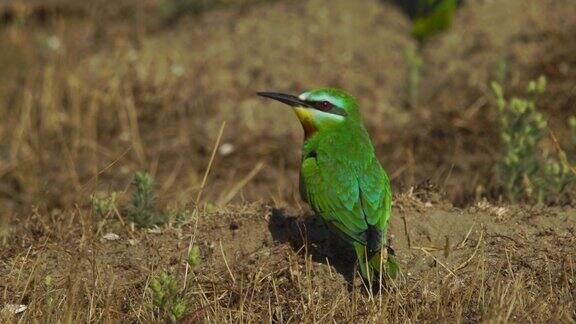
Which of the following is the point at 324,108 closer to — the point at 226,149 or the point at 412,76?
the point at 226,149

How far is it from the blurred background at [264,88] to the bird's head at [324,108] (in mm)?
2086

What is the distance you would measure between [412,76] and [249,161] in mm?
1453

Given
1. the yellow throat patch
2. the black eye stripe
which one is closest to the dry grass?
the yellow throat patch

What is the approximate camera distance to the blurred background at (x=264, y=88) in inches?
335

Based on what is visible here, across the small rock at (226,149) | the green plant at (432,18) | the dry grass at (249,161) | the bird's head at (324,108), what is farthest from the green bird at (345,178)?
the green plant at (432,18)

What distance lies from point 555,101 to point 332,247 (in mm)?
3865

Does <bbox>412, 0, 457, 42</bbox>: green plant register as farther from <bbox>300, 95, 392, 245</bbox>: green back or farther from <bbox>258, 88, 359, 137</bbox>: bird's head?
<bbox>300, 95, 392, 245</bbox>: green back

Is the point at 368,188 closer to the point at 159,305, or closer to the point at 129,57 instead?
the point at 159,305

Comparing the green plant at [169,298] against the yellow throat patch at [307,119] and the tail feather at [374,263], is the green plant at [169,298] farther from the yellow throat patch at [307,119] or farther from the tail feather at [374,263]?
the yellow throat patch at [307,119]

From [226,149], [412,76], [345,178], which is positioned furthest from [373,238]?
[412,76]

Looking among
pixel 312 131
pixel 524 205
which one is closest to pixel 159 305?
pixel 312 131

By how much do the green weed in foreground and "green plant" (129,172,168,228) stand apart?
191 centimetres

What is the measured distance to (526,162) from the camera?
20.2 feet

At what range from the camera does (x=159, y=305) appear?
175 inches
